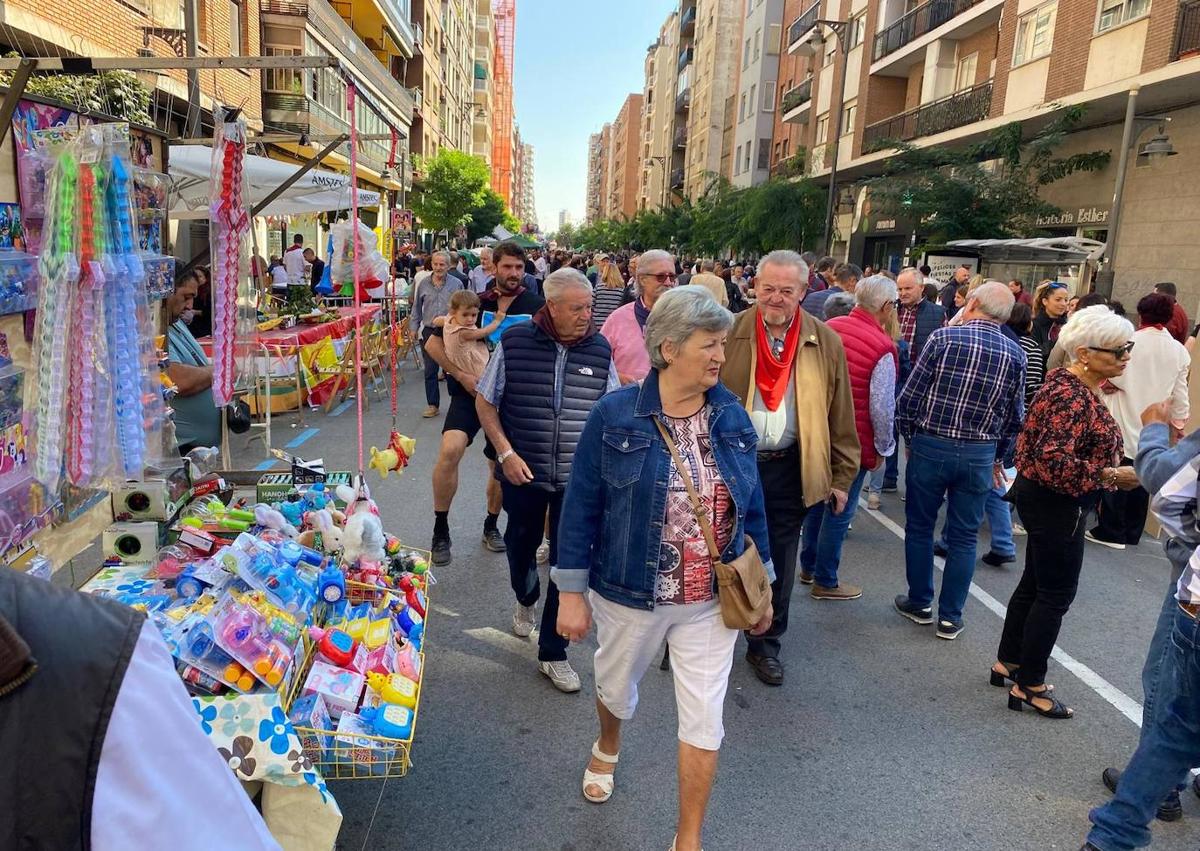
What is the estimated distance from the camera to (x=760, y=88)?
143 feet

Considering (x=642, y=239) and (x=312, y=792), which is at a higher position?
(x=642, y=239)

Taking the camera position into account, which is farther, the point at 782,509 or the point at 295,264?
the point at 295,264

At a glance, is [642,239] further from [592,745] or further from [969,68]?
[592,745]

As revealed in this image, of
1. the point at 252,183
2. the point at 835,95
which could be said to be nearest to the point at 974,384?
the point at 252,183

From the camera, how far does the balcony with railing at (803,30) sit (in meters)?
30.7

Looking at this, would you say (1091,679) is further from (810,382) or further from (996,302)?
(810,382)

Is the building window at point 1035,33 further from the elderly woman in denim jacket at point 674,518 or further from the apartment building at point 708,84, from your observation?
the apartment building at point 708,84

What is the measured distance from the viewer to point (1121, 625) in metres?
4.96

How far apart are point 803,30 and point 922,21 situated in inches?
430

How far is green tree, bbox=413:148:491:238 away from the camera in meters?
37.8

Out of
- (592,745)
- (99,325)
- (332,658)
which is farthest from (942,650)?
(99,325)

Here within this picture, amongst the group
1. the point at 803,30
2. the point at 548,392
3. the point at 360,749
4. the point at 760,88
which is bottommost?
the point at 360,749

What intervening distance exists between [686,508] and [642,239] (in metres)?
53.2

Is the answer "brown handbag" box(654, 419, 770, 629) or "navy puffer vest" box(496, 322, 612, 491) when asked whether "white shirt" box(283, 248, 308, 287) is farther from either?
"brown handbag" box(654, 419, 770, 629)
